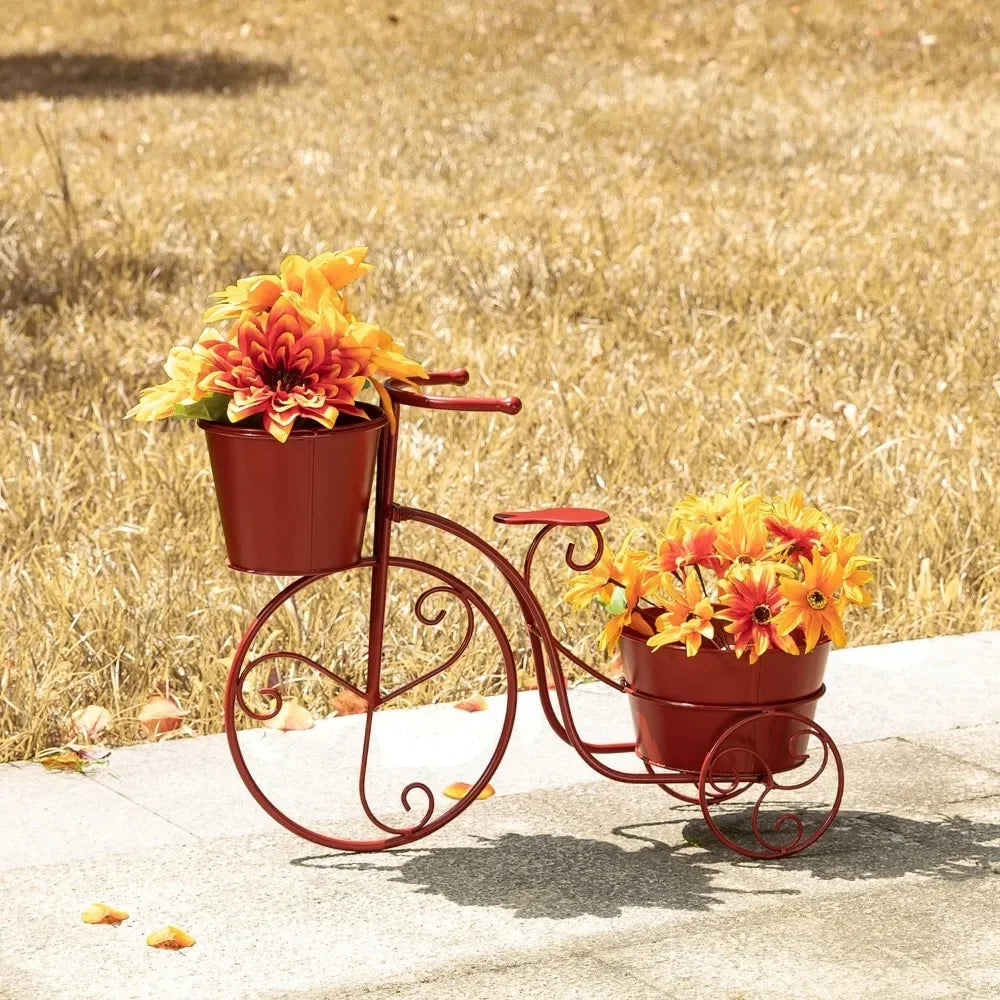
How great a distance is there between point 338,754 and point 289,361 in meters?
1.02

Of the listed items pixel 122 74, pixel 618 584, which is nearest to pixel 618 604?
pixel 618 584

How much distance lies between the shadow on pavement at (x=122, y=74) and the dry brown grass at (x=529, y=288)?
8 centimetres

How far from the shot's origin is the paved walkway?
2.56m

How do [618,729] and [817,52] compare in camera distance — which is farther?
[817,52]

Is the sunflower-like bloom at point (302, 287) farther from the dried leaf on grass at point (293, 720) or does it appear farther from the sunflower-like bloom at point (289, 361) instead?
the dried leaf on grass at point (293, 720)

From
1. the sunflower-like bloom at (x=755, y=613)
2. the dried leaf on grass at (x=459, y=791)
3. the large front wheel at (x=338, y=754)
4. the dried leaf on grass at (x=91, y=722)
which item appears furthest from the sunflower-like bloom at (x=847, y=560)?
the dried leaf on grass at (x=91, y=722)

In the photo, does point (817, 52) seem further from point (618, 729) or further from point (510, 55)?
point (618, 729)

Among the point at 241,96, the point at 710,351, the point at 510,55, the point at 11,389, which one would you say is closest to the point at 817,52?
the point at 510,55

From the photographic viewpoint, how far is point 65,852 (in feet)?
9.77

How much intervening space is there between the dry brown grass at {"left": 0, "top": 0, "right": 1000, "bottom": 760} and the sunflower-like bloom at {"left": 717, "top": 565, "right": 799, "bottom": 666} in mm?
1125

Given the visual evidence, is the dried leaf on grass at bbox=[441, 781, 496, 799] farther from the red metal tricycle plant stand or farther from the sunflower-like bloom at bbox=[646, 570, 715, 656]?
the sunflower-like bloom at bbox=[646, 570, 715, 656]

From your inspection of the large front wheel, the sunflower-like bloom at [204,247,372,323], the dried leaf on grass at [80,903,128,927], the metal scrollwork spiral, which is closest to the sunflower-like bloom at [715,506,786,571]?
the metal scrollwork spiral

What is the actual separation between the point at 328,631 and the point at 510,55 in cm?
1147

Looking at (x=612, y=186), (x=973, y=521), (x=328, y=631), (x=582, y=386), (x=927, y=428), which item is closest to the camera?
(x=328, y=631)
